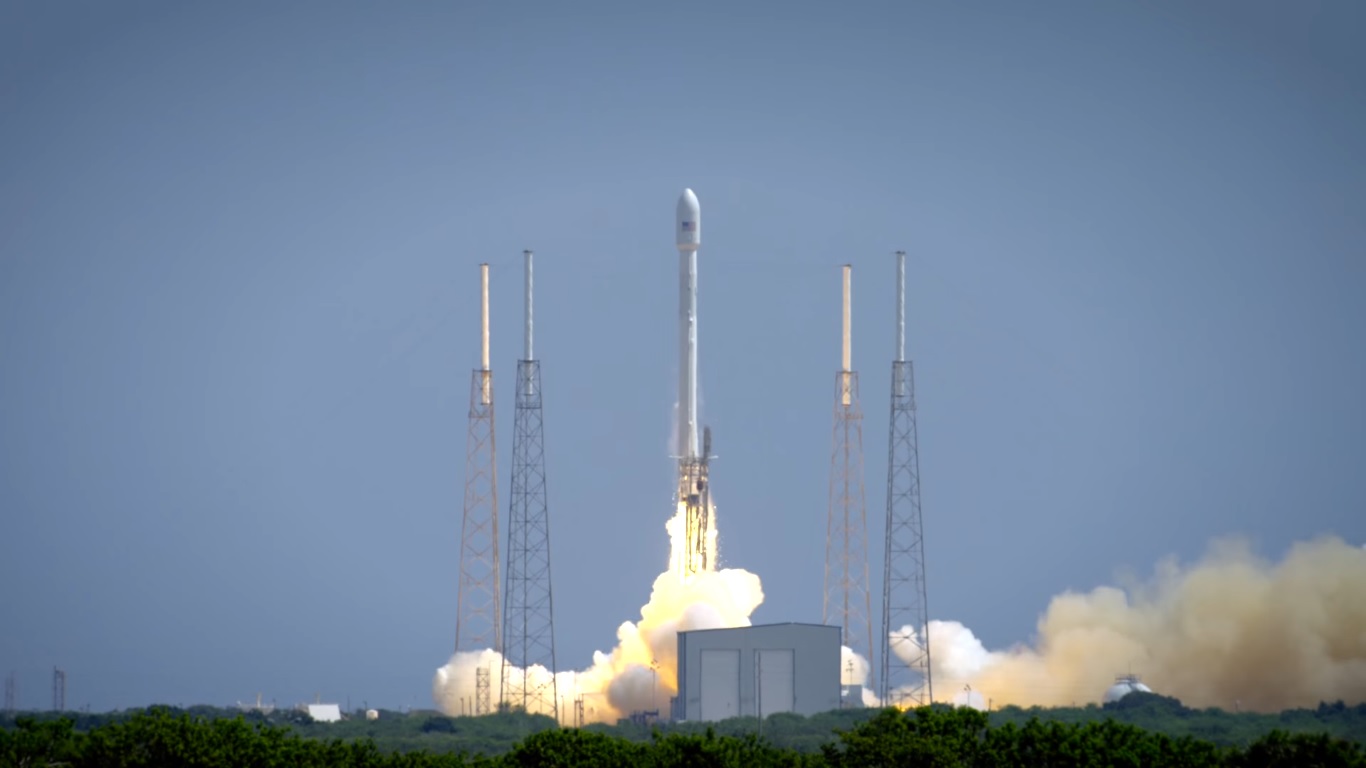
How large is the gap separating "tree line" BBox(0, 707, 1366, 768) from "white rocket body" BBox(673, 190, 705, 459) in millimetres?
30421

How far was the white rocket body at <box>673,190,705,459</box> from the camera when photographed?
323ft

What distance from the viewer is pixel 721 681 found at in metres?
96.0

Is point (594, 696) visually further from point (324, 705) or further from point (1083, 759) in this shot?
point (1083, 759)

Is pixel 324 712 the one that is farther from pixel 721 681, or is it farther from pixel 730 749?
pixel 730 749

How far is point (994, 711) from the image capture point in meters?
96.4

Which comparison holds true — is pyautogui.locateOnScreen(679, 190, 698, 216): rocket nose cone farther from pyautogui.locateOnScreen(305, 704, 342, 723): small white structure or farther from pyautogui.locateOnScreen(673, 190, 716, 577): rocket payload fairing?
pyautogui.locateOnScreen(305, 704, 342, 723): small white structure

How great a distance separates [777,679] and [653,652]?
5.04 metres

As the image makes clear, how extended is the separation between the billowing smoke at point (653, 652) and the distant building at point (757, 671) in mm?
2008

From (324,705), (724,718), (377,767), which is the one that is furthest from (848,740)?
(324,705)

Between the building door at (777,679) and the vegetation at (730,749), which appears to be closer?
the vegetation at (730,749)

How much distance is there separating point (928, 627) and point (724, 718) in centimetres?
936

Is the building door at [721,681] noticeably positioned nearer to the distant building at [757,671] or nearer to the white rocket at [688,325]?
the distant building at [757,671]

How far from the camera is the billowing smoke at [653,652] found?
323ft


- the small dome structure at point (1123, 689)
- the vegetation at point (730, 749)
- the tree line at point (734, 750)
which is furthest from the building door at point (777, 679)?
the tree line at point (734, 750)
